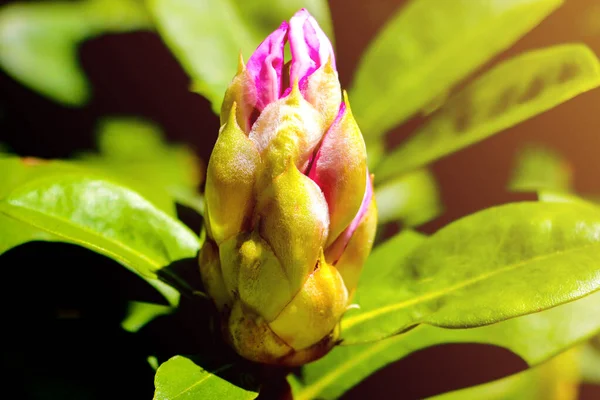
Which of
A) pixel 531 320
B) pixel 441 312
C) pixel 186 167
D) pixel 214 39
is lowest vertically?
pixel 186 167

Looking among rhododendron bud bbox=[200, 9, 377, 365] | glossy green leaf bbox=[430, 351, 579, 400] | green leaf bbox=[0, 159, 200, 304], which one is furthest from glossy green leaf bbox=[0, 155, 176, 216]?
glossy green leaf bbox=[430, 351, 579, 400]

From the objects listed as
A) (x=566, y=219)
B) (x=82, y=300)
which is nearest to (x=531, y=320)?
(x=566, y=219)

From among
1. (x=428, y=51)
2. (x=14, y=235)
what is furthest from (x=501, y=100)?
(x=14, y=235)

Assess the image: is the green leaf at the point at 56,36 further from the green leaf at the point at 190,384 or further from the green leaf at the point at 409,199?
the green leaf at the point at 190,384

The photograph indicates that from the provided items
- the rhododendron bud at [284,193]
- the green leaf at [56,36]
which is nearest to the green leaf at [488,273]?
the rhododendron bud at [284,193]

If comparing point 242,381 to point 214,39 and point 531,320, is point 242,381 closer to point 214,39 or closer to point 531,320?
point 531,320

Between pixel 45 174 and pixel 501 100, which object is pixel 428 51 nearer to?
pixel 501 100

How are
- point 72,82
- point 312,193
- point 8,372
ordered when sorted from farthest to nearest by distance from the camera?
1. point 72,82
2. point 8,372
3. point 312,193

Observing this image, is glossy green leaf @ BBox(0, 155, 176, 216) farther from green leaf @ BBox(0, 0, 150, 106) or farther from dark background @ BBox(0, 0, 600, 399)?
green leaf @ BBox(0, 0, 150, 106)
